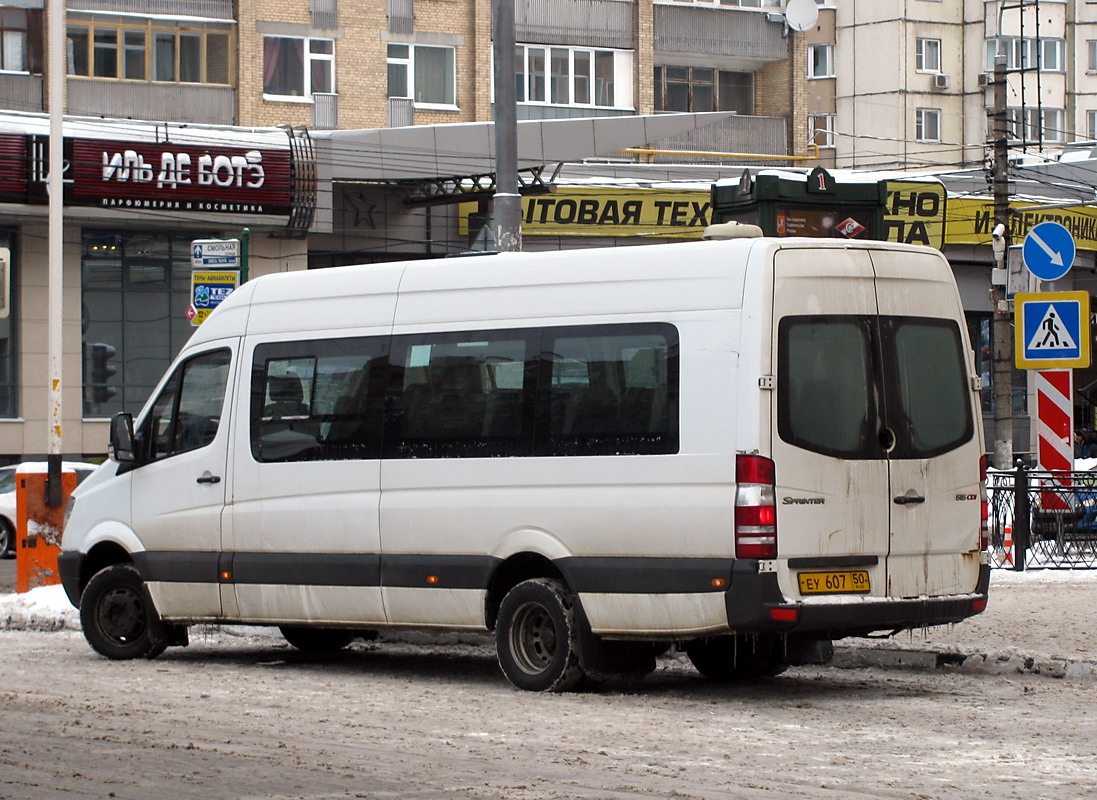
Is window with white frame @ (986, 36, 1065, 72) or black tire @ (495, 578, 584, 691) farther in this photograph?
window with white frame @ (986, 36, 1065, 72)

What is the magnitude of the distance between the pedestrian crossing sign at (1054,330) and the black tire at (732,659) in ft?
21.0

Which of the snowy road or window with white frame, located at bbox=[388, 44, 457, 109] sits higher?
window with white frame, located at bbox=[388, 44, 457, 109]

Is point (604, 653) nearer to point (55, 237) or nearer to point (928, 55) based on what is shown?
point (55, 237)

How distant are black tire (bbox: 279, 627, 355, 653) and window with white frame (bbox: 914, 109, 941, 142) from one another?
63.2 m

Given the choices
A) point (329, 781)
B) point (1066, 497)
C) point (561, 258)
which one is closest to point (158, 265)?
point (1066, 497)

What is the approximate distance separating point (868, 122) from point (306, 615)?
6470 cm

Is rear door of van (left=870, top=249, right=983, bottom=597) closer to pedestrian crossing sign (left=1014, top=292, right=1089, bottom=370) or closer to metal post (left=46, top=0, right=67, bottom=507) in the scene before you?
pedestrian crossing sign (left=1014, top=292, right=1089, bottom=370)

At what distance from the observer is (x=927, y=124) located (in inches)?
2948

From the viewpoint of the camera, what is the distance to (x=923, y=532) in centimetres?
1070

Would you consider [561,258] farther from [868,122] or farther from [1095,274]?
Result: [868,122]

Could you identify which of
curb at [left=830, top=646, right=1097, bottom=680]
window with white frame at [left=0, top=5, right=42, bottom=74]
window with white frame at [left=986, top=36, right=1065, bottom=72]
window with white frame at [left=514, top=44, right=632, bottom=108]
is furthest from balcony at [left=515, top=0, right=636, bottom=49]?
window with white frame at [left=986, top=36, right=1065, bottom=72]

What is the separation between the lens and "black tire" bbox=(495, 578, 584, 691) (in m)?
10.8

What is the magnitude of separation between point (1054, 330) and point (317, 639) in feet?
24.2

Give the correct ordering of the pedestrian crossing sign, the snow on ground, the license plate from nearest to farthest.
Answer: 1. the license plate
2. the snow on ground
3. the pedestrian crossing sign
